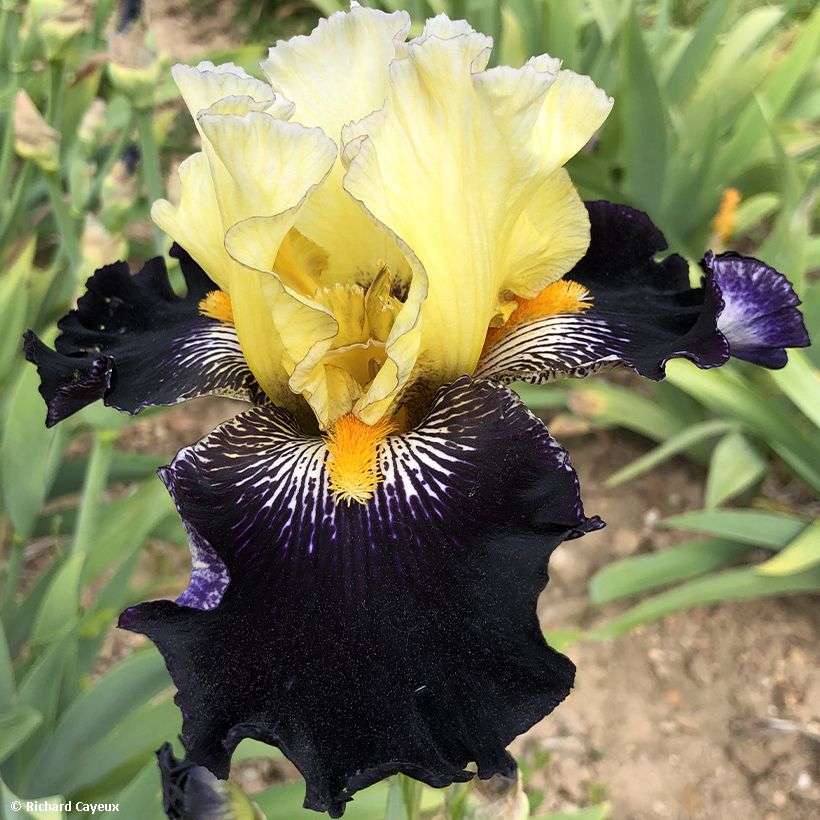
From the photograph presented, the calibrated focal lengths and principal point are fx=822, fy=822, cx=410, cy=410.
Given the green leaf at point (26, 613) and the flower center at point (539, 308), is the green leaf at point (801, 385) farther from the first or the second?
the green leaf at point (26, 613)

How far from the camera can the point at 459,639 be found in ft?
2.33

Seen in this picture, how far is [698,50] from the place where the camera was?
3.00m

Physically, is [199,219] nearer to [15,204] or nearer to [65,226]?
[65,226]

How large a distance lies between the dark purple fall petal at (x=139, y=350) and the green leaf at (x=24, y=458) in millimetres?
593

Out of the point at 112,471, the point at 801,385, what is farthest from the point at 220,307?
the point at 801,385

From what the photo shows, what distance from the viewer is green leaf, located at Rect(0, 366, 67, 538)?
5.20 ft

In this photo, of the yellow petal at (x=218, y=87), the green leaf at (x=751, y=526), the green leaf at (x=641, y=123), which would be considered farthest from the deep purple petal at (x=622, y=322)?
the green leaf at (x=641, y=123)

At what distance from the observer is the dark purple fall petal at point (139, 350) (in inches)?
37.3

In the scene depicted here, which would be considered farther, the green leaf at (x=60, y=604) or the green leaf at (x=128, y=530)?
the green leaf at (x=128, y=530)

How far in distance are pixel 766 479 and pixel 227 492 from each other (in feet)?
7.30

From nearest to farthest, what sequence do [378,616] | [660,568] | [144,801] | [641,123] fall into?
[378,616] → [144,801] → [660,568] → [641,123]

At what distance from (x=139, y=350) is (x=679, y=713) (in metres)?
1.79

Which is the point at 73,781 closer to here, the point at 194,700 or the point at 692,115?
the point at 194,700

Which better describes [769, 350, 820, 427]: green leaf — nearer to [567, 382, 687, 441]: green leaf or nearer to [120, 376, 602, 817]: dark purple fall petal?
[567, 382, 687, 441]: green leaf
